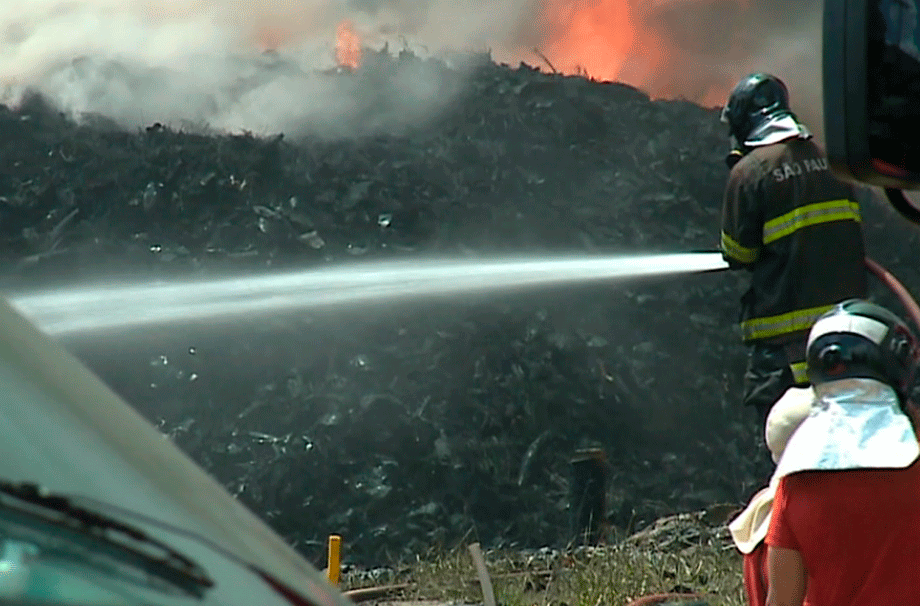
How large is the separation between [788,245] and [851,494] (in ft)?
7.61

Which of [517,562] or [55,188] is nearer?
[517,562]

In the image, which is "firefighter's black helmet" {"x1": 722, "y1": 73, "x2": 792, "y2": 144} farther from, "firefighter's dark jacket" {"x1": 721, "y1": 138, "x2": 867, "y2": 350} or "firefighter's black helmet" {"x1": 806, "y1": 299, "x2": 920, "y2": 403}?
"firefighter's black helmet" {"x1": 806, "y1": 299, "x2": 920, "y2": 403}

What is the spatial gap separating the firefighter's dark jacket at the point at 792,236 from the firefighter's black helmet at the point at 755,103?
0.16m

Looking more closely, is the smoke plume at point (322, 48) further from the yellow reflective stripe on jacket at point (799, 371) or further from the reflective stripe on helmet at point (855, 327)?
the reflective stripe on helmet at point (855, 327)

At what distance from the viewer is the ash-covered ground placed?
408 inches

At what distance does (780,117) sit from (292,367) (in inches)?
222

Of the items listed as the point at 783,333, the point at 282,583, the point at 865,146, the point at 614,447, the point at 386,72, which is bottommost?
the point at 282,583

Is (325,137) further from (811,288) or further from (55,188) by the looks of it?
(811,288)

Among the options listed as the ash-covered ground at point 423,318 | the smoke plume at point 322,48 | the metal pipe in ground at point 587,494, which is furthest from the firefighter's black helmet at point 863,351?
the smoke plume at point 322,48

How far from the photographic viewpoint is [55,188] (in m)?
12.2

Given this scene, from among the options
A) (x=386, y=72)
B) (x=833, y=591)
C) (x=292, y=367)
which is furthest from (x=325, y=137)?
(x=833, y=591)

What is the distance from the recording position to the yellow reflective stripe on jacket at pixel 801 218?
5.80 meters

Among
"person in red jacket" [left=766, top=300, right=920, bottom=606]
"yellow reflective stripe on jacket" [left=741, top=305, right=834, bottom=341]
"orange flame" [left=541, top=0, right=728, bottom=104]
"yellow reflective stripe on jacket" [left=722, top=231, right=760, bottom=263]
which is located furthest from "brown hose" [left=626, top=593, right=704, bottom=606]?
"orange flame" [left=541, top=0, right=728, bottom=104]

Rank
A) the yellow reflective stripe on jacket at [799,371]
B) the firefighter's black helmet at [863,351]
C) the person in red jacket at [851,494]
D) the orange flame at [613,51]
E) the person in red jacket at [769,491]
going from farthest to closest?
the orange flame at [613,51] → the yellow reflective stripe on jacket at [799,371] → the person in red jacket at [769,491] → the firefighter's black helmet at [863,351] → the person in red jacket at [851,494]
